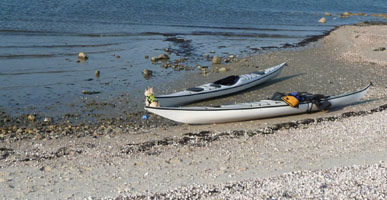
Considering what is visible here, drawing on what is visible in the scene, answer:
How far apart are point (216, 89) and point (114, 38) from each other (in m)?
13.0

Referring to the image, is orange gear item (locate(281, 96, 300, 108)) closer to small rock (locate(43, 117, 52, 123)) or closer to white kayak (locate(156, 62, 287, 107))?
white kayak (locate(156, 62, 287, 107))

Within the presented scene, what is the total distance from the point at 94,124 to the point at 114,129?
0.81 metres

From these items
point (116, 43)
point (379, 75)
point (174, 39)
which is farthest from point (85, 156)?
point (174, 39)

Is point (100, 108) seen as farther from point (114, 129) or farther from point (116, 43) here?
point (116, 43)

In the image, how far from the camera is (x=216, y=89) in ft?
55.5

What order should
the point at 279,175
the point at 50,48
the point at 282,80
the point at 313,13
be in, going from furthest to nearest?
the point at 313,13
the point at 50,48
the point at 282,80
the point at 279,175

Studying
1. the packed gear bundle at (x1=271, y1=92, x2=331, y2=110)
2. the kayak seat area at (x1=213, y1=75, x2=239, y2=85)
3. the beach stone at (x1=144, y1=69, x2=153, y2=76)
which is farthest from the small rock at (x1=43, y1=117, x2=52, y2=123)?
the packed gear bundle at (x1=271, y1=92, x2=331, y2=110)

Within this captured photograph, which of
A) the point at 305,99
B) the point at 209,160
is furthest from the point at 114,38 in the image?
the point at 209,160

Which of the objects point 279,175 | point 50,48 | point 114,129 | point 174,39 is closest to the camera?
point 279,175

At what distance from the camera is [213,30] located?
3347cm

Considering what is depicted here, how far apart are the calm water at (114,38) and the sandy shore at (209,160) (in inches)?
139

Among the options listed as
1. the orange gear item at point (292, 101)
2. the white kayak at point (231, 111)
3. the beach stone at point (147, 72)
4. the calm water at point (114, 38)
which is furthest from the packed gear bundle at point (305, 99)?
the beach stone at point (147, 72)

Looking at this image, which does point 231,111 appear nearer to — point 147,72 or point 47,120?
point 47,120

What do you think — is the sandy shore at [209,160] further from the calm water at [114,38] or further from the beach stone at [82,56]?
the beach stone at [82,56]
